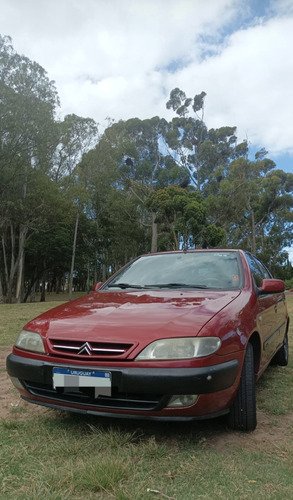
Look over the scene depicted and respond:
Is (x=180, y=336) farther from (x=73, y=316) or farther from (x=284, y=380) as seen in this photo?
(x=284, y=380)

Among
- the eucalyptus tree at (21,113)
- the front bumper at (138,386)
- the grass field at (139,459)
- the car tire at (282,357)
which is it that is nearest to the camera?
the grass field at (139,459)

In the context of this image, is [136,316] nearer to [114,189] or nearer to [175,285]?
[175,285]

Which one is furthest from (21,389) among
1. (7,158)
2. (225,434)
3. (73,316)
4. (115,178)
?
(115,178)

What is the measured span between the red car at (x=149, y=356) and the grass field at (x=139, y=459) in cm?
21

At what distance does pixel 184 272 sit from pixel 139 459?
70.7 inches

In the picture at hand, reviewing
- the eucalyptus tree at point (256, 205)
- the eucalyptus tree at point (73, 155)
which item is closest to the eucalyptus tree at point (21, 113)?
the eucalyptus tree at point (73, 155)

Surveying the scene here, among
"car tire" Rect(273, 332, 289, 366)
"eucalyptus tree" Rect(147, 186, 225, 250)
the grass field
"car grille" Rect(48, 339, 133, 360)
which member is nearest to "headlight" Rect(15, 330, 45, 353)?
"car grille" Rect(48, 339, 133, 360)

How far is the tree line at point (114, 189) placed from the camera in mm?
18750

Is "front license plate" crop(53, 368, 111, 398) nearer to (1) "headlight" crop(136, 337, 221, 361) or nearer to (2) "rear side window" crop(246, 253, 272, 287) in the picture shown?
(1) "headlight" crop(136, 337, 221, 361)

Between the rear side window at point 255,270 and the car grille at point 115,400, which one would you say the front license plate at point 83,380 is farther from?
the rear side window at point 255,270

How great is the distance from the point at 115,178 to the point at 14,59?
48.7 ft

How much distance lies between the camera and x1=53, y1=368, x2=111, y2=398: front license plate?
→ 90.6 inches

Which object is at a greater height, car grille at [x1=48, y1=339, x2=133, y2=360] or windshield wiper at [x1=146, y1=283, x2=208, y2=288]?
windshield wiper at [x1=146, y1=283, x2=208, y2=288]

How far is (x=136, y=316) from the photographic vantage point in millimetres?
2600
